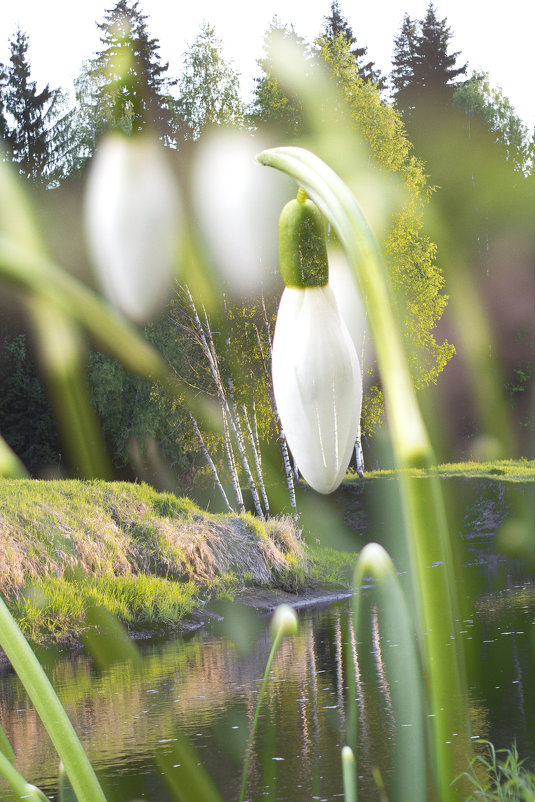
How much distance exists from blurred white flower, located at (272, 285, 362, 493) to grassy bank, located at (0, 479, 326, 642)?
5526 millimetres

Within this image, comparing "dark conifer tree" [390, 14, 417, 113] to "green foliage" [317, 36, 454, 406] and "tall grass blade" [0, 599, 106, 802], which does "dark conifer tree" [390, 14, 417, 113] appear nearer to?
"green foliage" [317, 36, 454, 406]

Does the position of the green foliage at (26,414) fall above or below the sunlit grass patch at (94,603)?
above

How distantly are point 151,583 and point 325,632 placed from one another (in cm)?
124

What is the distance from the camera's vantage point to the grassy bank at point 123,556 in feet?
19.7

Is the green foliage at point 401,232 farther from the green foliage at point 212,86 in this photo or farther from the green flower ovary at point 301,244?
the green flower ovary at point 301,244

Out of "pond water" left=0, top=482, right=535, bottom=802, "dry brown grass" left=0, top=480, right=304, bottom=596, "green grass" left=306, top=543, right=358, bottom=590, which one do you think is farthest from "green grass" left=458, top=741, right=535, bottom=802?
"green grass" left=306, top=543, right=358, bottom=590

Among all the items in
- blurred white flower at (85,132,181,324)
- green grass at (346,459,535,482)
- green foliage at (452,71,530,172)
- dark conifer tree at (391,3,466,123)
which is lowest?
green grass at (346,459,535,482)

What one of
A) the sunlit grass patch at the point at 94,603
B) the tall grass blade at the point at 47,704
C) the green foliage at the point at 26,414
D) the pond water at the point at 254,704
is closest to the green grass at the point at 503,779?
the pond water at the point at 254,704

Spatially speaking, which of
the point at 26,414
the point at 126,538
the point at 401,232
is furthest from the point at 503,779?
the point at 26,414

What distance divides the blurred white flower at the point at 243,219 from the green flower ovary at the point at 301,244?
8.94 meters

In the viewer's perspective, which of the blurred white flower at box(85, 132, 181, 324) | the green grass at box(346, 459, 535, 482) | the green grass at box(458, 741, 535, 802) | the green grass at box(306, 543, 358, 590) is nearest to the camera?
the blurred white flower at box(85, 132, 181, 324)

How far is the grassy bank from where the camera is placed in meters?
6.00

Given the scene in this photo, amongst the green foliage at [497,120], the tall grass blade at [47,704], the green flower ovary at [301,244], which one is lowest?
the tall grass blade at [47,704]

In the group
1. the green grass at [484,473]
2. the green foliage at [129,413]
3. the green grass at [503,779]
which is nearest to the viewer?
the green grass at [503,779]
